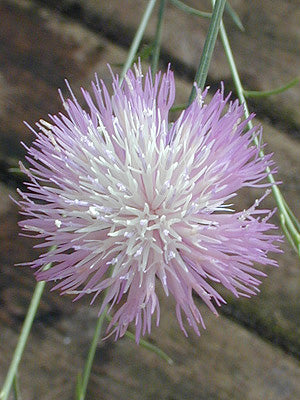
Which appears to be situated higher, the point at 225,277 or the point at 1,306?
the point at 225,277

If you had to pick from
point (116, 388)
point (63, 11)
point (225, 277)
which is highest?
point (63, 11)

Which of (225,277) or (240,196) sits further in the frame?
(240,196)

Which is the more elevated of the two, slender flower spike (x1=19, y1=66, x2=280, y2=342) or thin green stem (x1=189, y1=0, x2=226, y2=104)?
thin green stem (x1=189, y1=0, x2=226, y2=104)

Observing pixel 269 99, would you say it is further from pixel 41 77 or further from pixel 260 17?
pixel 41 77

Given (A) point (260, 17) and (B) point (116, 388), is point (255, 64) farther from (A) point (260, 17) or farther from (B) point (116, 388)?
(B) point (116, 388)

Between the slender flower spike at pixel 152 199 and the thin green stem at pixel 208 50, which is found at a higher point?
the thin green stem at pixel 208 50

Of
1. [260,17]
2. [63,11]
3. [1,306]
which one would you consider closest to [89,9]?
[63,11]
